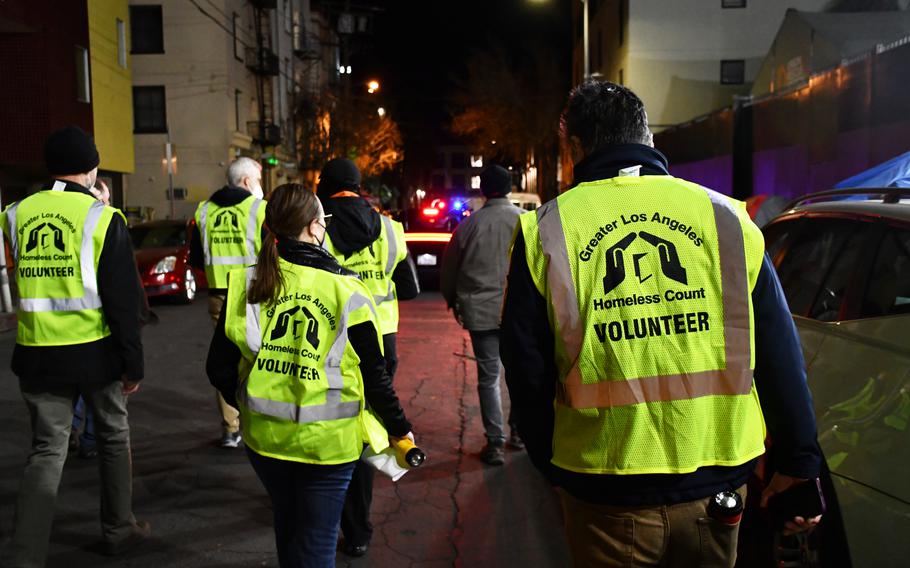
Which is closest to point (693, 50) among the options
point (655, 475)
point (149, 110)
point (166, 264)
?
point (149, 110)

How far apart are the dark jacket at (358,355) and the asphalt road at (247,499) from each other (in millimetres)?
1449

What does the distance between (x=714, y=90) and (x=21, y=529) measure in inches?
1229

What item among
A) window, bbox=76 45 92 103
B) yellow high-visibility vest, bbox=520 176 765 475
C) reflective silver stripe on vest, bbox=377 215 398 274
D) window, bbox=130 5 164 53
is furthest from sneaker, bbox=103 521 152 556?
window, bbox=130 5 164 53

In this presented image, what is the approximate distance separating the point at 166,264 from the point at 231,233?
9.64 m

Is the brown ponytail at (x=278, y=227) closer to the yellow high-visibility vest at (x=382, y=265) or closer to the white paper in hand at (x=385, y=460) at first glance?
the white paper in hand at (x=385, y=460)

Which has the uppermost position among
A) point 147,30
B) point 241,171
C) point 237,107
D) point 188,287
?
point 147,30

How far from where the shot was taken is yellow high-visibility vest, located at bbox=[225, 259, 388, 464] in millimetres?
2988

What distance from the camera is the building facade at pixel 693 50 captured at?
31062mm

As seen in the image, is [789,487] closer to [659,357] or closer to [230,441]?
[659,357]

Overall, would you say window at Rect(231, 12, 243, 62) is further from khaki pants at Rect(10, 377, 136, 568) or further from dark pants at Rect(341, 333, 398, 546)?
dark pants at Rect(341, 333, 398, 546)

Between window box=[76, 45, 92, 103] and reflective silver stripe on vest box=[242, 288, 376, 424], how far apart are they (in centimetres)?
2269

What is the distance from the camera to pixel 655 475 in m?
2.08

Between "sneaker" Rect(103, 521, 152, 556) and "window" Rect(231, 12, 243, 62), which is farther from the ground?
"window" Rect(231, 12, 243, 62)

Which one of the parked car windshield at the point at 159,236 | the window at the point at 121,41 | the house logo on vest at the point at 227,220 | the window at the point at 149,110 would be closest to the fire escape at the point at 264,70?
the window at the point at 149,110
